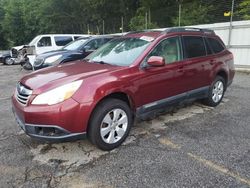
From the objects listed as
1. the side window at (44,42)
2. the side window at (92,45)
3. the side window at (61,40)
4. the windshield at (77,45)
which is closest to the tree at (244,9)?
the side window at (92,45)

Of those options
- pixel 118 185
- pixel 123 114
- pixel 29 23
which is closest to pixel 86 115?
pixel 123 114

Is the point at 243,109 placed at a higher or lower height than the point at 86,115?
lower

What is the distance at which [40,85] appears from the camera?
3305mm

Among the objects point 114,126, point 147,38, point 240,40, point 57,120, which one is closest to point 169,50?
point 147,38

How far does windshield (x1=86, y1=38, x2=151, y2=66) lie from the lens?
13.1 feet

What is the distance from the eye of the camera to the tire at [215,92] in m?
5.31

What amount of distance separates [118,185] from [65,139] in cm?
89

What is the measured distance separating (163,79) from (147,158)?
4.49ft

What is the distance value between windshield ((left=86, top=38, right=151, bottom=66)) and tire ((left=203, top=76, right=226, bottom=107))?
6.58ft

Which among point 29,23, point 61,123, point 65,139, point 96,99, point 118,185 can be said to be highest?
point 29,23

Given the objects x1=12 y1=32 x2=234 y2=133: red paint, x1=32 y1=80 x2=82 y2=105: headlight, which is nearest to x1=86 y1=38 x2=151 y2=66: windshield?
x1=12 y1=32 x2=234 y2=133: red paint

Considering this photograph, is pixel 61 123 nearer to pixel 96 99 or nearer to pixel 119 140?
pixel 96 99

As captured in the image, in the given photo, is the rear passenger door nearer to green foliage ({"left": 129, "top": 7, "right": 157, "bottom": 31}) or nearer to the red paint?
the red paint

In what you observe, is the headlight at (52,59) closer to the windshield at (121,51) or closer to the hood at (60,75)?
the windshield at (121,51)
